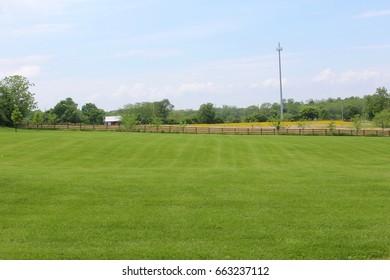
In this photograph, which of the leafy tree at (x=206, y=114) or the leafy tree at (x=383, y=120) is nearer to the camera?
the leafy tree at (x=383, y=120)

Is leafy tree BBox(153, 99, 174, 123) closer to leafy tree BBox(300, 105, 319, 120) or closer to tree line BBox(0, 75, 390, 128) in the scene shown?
tree line BBox(0, 75, 390, 128)

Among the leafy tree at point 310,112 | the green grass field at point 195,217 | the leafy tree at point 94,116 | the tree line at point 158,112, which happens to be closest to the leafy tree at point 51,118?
the tree line at point 158,112

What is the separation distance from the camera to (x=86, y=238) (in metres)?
7.28

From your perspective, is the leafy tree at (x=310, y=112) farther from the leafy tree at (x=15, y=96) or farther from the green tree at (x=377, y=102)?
the leafy tree at (x=15, y=96)

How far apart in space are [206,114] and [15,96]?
52.8 m

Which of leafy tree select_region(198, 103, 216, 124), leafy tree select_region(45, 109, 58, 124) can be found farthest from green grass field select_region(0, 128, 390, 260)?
leafy tree select_region(198, 103, 216, 124)

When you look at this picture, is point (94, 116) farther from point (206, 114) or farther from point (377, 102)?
point (377, 102)

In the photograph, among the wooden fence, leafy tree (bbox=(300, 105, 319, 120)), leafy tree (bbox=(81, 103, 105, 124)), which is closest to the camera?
the wooden fence

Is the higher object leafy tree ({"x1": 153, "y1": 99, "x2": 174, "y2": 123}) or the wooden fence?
leafy tree ({"x1": 153, "y1": 99, "x2": 174, "y2": 123})

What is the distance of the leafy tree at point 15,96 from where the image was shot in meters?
83.0

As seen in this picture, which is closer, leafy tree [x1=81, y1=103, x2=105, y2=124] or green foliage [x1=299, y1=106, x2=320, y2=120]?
leafy tree [x1=81, y1=103, x2=105, y2=124]

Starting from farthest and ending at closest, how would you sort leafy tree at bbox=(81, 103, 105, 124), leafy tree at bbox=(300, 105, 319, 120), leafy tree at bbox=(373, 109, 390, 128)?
1. leafy tree at bbox=(300, 105, 319, 120)
2. leafy tree at bbox=(81, 103, 105, 124)
3. leafy tree at bbox=(373, 109, 390, 128)

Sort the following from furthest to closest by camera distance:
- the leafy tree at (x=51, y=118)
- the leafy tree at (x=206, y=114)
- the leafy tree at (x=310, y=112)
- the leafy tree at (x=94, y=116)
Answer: the leafy tree at (x=310, y=112) → the leafy tree at (x=94, y=116) → the leafy tree at (x=206, y=114) → the leafy tree at (x=51, y=118)

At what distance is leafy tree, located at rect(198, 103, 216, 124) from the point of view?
12219 centimetres
